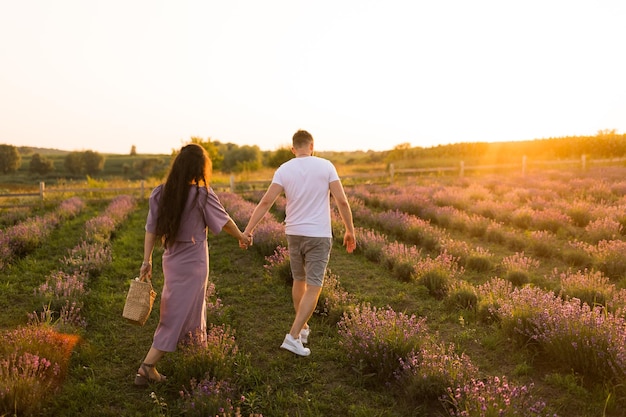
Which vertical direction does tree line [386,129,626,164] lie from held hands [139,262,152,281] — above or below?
above

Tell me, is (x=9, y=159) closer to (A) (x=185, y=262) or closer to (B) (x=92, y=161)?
(B) (x=92, y=161)

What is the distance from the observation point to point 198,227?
3959 mm

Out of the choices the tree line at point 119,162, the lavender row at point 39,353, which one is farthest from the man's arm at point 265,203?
the tree line at point 119,162

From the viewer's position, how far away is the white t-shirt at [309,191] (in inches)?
173

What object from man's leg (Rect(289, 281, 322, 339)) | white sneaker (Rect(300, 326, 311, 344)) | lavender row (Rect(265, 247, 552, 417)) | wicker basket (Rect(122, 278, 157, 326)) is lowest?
white sneaker (Rect(300, 326, 311, 344))

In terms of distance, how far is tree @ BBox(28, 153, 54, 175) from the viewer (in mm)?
55750

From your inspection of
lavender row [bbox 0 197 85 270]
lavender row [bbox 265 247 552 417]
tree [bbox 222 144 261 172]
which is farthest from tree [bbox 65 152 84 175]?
lavender row [bbox 265 247 552 417]

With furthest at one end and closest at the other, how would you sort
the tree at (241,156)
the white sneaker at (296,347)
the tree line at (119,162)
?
the tree at (241,156)
the tree line at (119,162)
the white sneaker at (296,347)

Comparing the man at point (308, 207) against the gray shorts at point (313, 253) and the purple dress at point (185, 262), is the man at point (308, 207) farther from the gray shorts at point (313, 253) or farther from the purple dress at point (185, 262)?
the purple dress at point (185, 262)

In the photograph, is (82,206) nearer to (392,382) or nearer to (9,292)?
(9,292)

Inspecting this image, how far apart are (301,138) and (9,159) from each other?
201 ft

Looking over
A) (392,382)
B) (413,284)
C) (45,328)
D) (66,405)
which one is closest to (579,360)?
(392,382)

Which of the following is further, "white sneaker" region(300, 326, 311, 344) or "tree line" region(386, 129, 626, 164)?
"tree line" region(386, 129, 626, 164)

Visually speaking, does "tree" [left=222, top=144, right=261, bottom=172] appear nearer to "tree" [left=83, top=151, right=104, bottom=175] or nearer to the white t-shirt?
"tree" [left=83, top=151, right=104, bottom=175]
